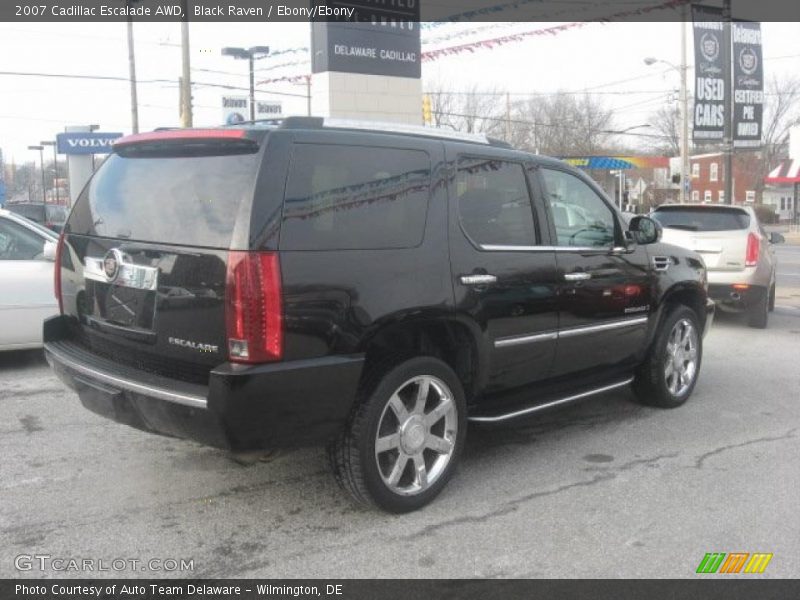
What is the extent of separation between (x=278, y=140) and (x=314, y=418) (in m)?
1.27

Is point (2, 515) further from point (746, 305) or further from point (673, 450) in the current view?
point (746, 305)

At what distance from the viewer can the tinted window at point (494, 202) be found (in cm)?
425

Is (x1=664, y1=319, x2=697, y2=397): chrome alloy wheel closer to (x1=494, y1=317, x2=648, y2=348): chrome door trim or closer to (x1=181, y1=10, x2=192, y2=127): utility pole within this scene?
(x1=494, y1=317, x2=648, y2=348): chrome door trim

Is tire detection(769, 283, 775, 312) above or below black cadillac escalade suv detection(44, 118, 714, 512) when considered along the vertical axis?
below

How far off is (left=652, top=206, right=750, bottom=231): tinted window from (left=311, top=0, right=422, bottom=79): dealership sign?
8791 mm

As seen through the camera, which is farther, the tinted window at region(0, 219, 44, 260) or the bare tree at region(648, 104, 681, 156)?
the bare tree at region(648, 104, 681, 156)

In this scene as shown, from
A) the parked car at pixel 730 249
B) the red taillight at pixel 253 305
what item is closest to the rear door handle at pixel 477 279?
the red taillight at pixel 253 305

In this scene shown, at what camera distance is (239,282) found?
3275mm

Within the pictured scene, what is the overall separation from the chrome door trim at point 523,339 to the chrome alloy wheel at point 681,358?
1.65m

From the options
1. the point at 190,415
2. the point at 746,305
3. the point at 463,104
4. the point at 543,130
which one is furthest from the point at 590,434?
the point at 543,130

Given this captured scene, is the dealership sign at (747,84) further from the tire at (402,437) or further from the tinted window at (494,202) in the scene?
the tire at (402,437)

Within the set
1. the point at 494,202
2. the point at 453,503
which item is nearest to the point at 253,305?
the point at 453,503

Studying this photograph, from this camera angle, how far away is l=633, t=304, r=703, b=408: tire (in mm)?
5762

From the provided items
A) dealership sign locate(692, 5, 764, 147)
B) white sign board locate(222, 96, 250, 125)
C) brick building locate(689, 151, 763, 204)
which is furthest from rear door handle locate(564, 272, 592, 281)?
brick building locate(689, 151, 763, 204)
